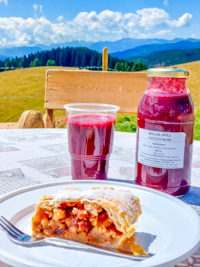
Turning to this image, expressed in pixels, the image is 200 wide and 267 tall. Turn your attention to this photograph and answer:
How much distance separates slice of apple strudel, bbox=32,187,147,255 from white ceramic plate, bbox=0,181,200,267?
0.03 meters

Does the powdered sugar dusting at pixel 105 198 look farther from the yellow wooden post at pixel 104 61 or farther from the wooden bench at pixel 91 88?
the yellow wooden post at pixel 104 61

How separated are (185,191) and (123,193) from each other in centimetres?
30

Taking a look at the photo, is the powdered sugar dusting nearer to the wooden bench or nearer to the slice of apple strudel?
the slice of apple strudel

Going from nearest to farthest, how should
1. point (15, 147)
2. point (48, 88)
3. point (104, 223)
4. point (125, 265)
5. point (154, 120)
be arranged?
point (125, 265), point (104, 223), point (154, 120), point (15, 147), point (48, 88)

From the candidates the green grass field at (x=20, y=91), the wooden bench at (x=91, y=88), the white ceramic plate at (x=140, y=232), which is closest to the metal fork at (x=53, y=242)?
the white ceramic plate at (x=140, y=232)

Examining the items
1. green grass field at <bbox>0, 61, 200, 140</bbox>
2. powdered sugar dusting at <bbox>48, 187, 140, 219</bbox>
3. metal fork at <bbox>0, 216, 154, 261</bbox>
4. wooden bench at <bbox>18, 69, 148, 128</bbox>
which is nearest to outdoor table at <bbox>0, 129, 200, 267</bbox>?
powdered sugar dusting at <bbox>48, 187, 140, 219</bbox>

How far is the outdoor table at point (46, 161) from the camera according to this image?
1.11m

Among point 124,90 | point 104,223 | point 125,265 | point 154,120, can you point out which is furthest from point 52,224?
point 124,90

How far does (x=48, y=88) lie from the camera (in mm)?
2873

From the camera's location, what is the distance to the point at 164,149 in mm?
918

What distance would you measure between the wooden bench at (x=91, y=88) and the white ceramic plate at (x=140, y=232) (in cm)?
201

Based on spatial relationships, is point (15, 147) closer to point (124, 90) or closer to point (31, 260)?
point (31, 260)

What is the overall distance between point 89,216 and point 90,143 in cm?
35

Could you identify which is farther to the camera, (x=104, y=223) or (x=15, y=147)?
(x=15, y=147)
